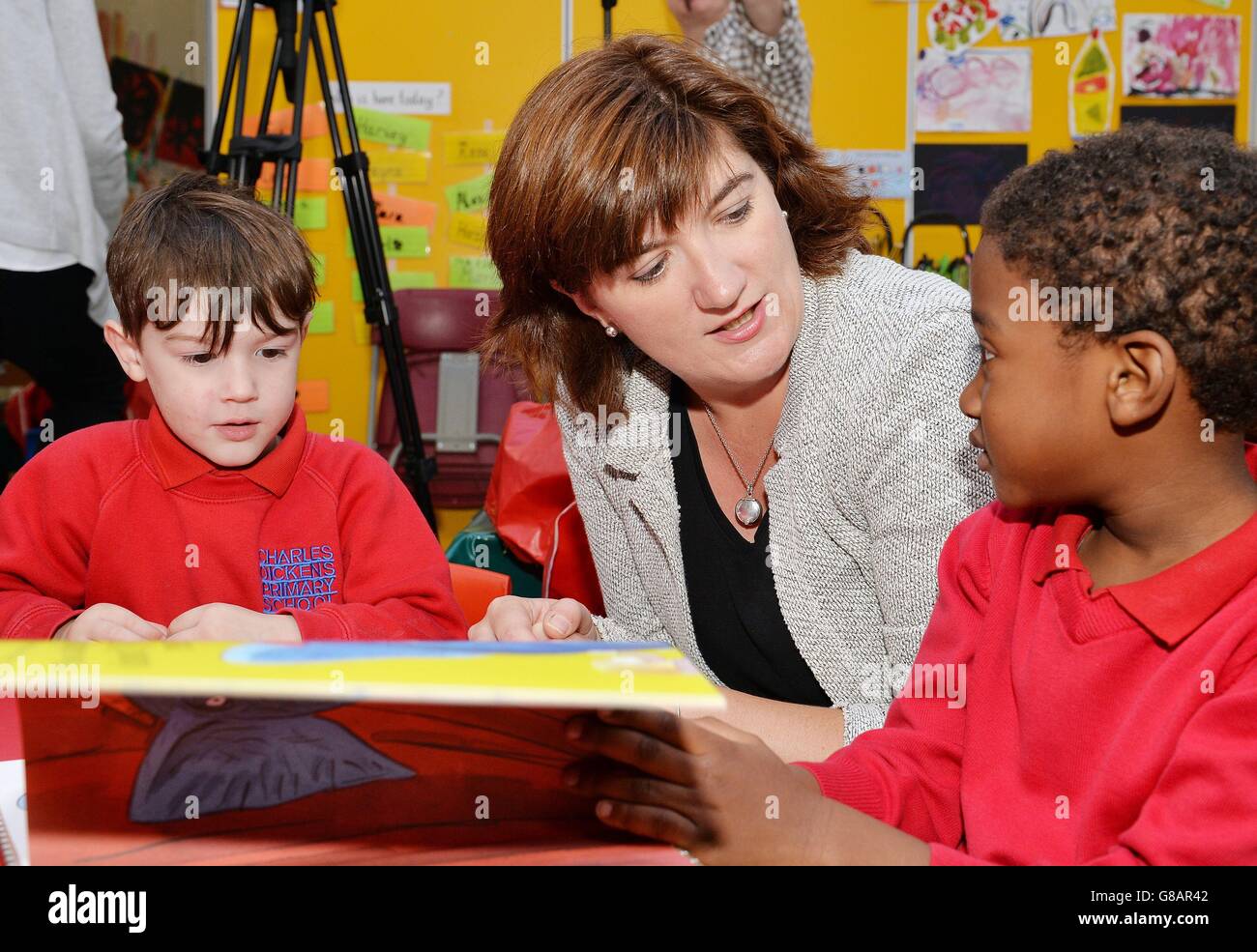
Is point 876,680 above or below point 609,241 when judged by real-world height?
below

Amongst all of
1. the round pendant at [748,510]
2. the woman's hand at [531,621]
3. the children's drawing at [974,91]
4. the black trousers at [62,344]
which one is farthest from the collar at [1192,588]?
Answer: the children's drawing at [974,91]

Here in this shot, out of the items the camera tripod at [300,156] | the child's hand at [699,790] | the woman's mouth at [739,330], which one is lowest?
the child's hand at [699,790]

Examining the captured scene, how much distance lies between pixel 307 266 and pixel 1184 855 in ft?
2.91

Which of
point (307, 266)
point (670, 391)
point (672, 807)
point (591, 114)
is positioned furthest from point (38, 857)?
point (670, 391)

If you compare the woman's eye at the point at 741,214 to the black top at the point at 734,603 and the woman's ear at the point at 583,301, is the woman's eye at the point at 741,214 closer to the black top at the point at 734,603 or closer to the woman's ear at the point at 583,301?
the woman's ear at the point at 583,301

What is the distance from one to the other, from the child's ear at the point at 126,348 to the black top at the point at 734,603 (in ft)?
1.81

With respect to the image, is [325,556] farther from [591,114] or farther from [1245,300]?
[1245,300]

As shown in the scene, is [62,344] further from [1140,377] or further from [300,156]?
[1140,377]

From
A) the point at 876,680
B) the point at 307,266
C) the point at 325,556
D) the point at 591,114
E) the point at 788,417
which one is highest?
the point at 591,114

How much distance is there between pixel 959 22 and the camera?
3.52 metres

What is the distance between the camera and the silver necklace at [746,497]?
1.24 m

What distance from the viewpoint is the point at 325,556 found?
1.12 m

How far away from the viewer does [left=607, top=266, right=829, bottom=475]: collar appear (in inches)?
46.1
